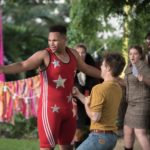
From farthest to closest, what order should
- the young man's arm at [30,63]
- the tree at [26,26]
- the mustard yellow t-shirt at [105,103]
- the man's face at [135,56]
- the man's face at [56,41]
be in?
the tree at [26,26] → the man's face at [135,56] → the man's face at [56,41] → the young man's arm at [30,63] → the mustard yellow t-shirt at [105,103]

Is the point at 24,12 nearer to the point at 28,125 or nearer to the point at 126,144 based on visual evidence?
the point at 28,125

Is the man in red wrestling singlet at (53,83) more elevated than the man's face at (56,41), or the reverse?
the man's face at (56,41)

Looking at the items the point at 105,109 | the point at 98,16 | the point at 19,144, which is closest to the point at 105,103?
the point at 105,109

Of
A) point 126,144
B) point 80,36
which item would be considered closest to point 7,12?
point 80,36

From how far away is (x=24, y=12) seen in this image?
3881 centimetres

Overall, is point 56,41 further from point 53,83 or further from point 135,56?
point 135,56

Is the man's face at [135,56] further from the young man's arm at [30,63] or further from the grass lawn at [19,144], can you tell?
the grass lawn at [19,144]

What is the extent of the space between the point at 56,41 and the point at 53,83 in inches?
17.0

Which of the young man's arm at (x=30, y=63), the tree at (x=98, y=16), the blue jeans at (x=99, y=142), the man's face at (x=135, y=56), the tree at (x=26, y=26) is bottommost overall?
the blue jeans at (x=99, y=142)

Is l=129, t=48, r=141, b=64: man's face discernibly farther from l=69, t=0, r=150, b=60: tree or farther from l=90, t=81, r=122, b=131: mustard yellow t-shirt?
l=90, t=81, r=122, b=131: mustard yellow t-shirt

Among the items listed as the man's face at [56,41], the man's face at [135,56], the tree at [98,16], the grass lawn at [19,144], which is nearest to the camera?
the man's face at [56,41]

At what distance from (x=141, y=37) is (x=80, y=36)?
5.79 feet

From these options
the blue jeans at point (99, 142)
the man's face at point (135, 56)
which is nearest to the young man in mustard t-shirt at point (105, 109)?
the blue jeans at point (99, 142)

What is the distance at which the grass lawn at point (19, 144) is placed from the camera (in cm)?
961
